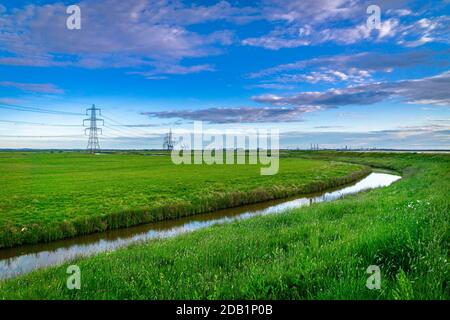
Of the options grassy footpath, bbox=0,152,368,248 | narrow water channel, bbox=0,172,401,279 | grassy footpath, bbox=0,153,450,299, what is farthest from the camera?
grassy footpath, bbox=0,152,368,248

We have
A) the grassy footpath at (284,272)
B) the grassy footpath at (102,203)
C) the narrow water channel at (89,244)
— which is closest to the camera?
the grassy footpath at (284,272)

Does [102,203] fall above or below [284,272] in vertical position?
below

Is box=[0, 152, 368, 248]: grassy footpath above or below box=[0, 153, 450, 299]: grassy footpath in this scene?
below

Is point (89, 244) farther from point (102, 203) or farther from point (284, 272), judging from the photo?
point (284, 272)

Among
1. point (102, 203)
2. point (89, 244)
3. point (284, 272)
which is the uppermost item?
point (284, 272)

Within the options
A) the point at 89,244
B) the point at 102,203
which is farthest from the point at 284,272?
the point at 102,203

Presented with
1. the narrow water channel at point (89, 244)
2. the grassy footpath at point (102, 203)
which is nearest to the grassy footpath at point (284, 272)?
the narrow water channel at point (89, 244)

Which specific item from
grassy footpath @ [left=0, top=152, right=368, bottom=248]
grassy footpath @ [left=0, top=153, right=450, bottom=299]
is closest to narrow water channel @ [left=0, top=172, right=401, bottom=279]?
grassy footpath @ [left=0, top=152, right=368, bottom=248]

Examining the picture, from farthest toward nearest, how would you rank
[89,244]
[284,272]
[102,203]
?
[102,203] < [89,244] < [284,272]

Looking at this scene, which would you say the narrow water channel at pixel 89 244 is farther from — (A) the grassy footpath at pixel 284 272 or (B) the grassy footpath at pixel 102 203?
(A) the grassy footpath at pixel 284 272

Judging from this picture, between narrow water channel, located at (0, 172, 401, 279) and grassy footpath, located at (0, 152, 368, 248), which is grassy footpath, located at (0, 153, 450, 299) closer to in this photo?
narrow water channel, located at (0, 172, 401, 279)
